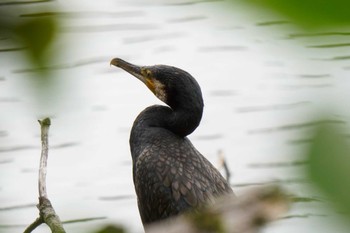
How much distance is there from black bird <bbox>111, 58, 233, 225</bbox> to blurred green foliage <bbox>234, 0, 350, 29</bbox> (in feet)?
10.6

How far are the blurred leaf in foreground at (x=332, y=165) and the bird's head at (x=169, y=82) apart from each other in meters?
3.96

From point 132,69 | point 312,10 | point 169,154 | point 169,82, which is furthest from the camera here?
point 132,69

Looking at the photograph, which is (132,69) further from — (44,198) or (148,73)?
(44,198)

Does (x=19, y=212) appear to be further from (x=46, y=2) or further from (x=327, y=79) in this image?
(x=46, y=2)

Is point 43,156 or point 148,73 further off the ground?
point 43,156

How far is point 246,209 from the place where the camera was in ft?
2.99

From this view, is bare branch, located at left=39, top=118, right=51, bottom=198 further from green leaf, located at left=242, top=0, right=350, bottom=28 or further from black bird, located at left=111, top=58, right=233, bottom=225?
green leaf, located at left=242, top=0, right=350, bottom=28

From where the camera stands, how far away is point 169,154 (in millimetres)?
4797

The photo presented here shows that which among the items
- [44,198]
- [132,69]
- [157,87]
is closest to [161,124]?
[157,87]

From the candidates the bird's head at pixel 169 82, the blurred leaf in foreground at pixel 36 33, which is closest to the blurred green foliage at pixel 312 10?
the blurred leaf in foreground at pixel 36 33

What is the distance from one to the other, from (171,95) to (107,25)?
2.66 m

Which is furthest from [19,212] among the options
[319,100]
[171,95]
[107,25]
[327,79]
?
[319,100]

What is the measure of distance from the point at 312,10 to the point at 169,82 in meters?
4.09

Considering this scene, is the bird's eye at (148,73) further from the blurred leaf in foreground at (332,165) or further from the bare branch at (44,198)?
the blurred leaf in foreground at (332,165)
